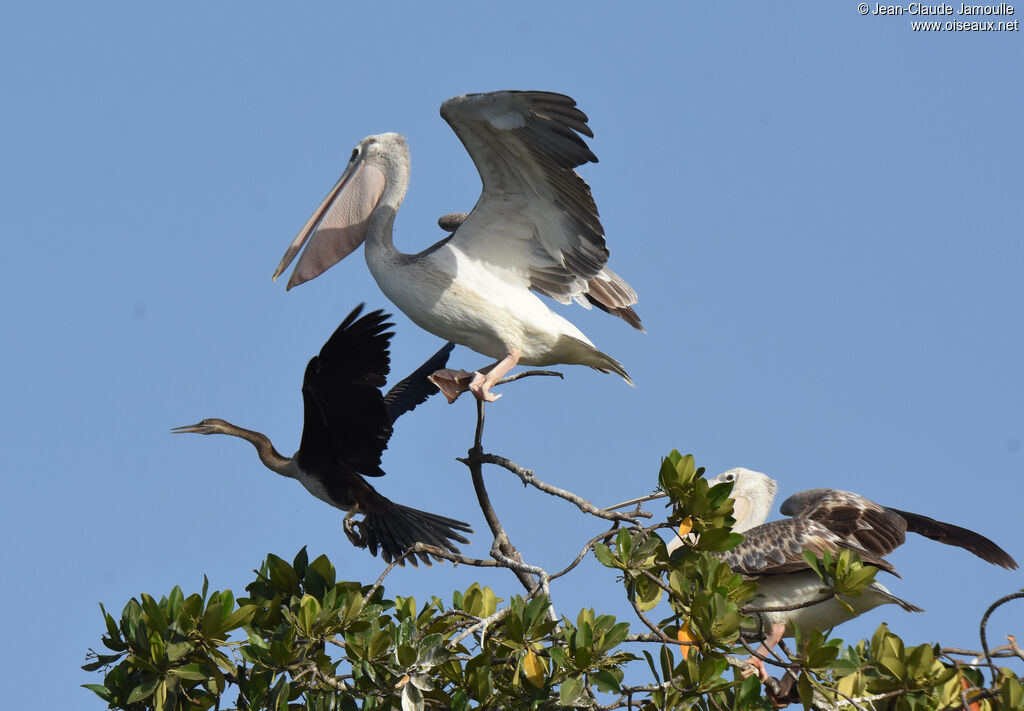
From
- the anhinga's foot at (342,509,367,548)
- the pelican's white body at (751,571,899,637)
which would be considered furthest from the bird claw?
the pelican's white body at (751,571,899,637)

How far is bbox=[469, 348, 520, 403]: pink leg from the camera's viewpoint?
17.9 feet

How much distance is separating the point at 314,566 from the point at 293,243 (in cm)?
294

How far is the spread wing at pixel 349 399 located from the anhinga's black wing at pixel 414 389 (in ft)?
3.35

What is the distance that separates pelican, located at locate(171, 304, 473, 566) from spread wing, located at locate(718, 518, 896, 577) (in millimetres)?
1367

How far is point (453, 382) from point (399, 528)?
3.70 feet

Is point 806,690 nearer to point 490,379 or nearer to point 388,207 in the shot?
point 490,379

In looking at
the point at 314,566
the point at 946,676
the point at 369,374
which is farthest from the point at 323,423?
the point at 946,676

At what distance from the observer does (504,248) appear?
6.37 m

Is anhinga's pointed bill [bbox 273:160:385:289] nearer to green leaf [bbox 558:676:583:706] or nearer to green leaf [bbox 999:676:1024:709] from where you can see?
green leaf [bbox 558:676:583:706]

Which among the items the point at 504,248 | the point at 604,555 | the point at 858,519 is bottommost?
the point at 604,555

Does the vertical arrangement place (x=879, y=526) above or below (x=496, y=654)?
above

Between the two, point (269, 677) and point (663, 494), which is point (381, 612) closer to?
point (269, 677)

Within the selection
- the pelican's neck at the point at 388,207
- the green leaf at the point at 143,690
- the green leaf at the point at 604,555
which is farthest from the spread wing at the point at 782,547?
the green leaf at the point at 143,690

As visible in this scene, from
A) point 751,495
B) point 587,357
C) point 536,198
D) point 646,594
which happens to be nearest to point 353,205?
point 536,198
